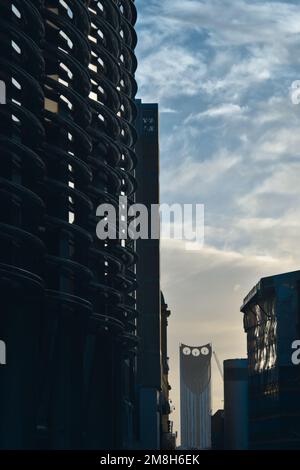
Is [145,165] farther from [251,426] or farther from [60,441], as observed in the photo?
[60,441]

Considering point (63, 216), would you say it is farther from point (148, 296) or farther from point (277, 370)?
point (148, 296)

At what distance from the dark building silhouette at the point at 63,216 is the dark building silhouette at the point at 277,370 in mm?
21915

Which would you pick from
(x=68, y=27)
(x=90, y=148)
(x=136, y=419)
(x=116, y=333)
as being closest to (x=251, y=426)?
(x=136, y=419)

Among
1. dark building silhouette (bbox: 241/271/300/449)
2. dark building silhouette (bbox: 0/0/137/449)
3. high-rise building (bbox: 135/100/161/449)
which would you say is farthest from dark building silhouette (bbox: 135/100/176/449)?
dark building silhouette (bbox: 0/0/137/449)

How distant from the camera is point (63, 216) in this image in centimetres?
8712

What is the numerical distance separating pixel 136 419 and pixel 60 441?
66.9 m

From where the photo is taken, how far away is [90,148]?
91.9 metres

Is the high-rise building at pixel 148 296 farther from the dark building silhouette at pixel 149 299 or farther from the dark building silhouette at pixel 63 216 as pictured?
the dark building silhouette at pixel 63 216

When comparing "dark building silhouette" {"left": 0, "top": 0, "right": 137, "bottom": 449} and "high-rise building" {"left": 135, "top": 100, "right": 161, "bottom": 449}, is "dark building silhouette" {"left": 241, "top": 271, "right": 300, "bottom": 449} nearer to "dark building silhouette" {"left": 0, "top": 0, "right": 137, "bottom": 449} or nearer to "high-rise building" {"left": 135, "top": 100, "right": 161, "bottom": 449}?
"dark building silhouette" {"left": 0, "top": 0, "right": 137, "bottom": 449}

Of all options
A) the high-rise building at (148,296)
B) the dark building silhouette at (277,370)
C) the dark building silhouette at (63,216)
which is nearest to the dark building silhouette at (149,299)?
the high-rise building at (148,296)

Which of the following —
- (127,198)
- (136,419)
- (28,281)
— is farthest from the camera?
(136,419)

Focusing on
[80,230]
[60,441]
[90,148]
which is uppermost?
[90,148]

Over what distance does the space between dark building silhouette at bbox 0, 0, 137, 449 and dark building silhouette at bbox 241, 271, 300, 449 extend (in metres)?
21.9

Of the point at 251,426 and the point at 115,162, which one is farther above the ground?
the point at 115,162
